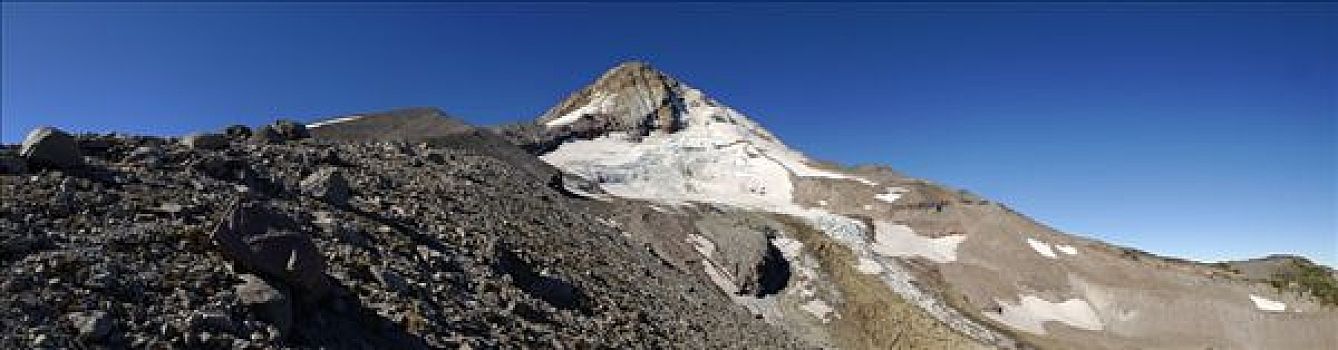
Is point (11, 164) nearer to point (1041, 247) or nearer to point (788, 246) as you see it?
point (788, 246)

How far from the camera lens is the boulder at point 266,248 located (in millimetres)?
16656

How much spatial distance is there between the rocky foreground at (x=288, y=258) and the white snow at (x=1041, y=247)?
36.5 metres

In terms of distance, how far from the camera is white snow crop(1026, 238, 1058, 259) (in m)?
64.8

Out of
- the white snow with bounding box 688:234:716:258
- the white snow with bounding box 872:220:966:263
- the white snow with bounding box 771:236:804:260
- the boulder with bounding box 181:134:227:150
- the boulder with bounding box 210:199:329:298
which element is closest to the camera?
the boulder with bounding box 210:199:329:298

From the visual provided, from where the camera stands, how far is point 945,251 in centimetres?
6444

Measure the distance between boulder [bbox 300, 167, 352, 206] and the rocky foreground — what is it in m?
0.05

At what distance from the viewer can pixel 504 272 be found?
25.3 m

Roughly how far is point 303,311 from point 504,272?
861cm

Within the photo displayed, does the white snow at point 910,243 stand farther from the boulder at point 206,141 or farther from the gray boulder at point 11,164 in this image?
the gray boulder at point 11,164

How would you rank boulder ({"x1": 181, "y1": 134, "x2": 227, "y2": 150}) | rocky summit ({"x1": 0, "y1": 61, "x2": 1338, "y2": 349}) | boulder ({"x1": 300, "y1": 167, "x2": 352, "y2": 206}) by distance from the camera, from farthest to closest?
boulder ({"x1": 181, "y1": 134, "x2": 227, "y2": 150}) → boulder ({"x1": 300, "y1": 167, "x2": 352, "y2": 206}) → rocky summit ({"x1": 0, "y1": 61, "x2": 1338, "y2": 349})

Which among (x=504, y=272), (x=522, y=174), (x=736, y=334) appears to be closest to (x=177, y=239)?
(x=504, y=272)

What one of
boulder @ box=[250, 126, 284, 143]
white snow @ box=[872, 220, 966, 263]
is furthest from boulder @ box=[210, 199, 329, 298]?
white snow @ box=[872, 220, 966, 263]

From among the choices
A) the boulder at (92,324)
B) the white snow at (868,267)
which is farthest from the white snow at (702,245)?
the boulder at (92,324)

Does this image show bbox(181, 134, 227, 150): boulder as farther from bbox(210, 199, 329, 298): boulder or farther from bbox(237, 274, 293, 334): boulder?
bbox(237, 274, 293, 334): boulder
